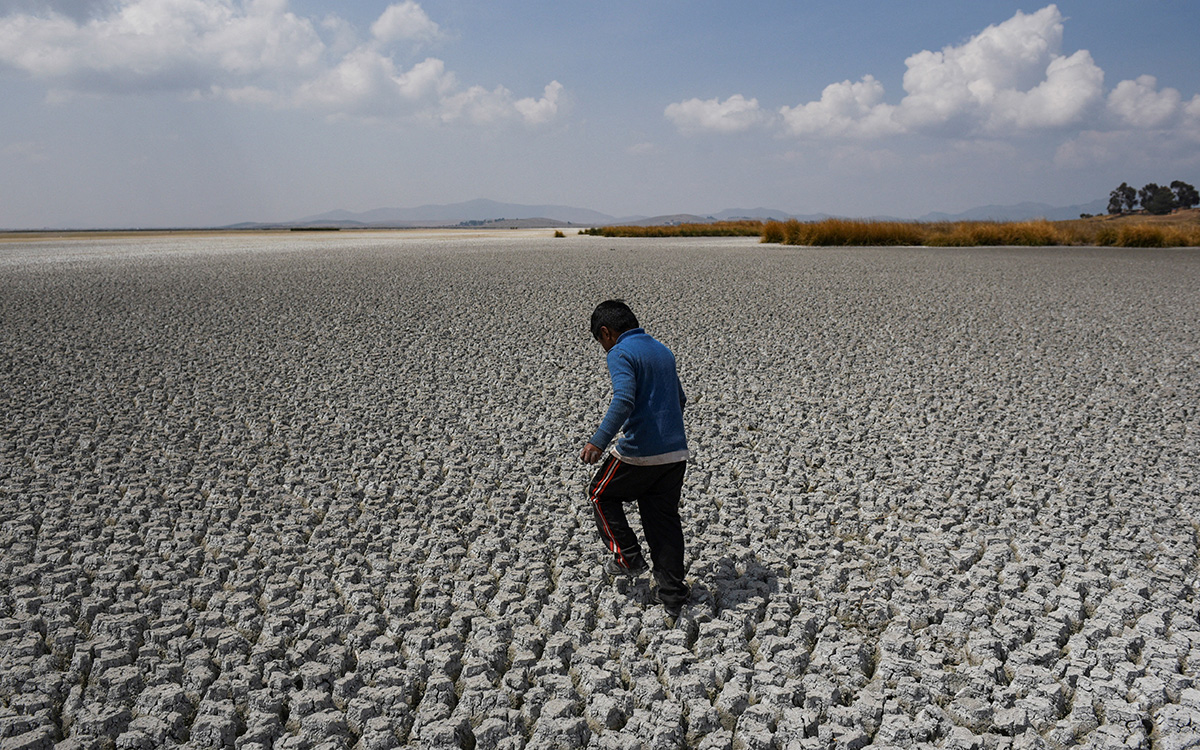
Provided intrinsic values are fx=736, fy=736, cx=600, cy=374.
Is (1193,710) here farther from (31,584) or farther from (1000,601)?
(31,584)

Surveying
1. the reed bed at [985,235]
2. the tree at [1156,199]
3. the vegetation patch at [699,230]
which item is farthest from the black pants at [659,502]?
the tree at [1156,199]

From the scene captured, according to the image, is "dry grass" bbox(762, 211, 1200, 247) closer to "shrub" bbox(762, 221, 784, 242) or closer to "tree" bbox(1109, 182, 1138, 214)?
"shrub" bbox(762, 221, 784, 242)

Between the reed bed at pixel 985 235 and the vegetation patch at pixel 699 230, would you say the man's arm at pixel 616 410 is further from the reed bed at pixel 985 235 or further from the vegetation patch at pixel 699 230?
the vegetation patch at pixel 699 230

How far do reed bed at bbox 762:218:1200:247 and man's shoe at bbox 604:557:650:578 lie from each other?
23.6 meters

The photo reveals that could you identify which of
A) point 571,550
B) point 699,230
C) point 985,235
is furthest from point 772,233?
point 571,550

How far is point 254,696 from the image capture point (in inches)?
102

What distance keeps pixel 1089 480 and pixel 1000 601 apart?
80.8 inches

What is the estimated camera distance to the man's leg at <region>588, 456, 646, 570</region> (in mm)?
3162

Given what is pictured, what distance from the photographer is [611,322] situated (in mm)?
3137

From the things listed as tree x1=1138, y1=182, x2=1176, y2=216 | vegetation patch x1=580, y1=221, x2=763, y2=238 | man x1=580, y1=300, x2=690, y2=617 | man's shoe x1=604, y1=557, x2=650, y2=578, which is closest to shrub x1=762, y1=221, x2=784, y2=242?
vegetation patch x1=580, y1=221, x2=763, y2=238

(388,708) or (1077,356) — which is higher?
(1077,356)

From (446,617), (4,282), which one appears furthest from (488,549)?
(4,282)

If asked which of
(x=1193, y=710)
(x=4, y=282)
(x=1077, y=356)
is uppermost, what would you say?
(x=4, y=282)

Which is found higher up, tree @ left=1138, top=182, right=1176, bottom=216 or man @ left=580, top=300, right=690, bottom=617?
tree @ left=1138, top=182, right=1176, bottom=216
